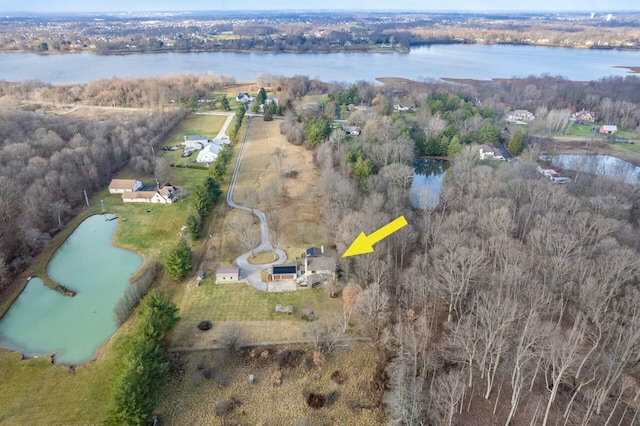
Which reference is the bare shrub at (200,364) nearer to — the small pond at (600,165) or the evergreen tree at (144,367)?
the evergreen tree at (144,367)

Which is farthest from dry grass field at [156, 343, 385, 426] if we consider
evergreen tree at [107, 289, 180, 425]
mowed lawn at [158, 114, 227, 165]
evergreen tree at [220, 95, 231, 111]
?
evergreen tree at [220, 95, 231, 111]

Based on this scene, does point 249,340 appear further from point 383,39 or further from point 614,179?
point 383,39

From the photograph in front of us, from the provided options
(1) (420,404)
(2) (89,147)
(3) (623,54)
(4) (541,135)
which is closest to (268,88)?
(2) (89,147)

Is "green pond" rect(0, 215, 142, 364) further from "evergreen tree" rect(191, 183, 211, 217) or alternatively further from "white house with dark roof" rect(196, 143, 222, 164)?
"white house with dark roof" rect(196, 143, 222, 164)

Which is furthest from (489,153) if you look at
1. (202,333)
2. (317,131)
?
(202,333)

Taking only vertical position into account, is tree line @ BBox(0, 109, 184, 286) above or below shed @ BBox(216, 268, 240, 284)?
above

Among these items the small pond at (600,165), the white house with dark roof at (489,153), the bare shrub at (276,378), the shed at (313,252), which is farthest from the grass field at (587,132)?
the bare shrub at (276,378)
